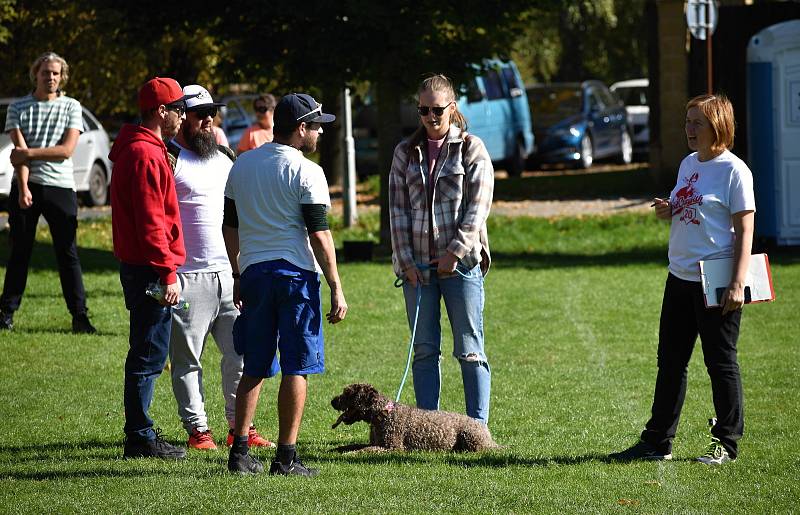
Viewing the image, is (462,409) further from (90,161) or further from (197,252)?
(90,161)

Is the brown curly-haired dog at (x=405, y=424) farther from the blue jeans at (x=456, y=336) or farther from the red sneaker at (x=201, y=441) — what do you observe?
the red sneaker at (x=201, y=441)

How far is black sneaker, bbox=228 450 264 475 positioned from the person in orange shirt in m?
5.90

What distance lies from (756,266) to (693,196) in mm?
503

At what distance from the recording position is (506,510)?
5641 millimetres

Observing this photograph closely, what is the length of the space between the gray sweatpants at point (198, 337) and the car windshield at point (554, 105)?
22.9m

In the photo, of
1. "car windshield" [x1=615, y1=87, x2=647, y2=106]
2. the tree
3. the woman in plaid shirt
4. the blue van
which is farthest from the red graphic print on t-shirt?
"car windshield" [x1=615, y1=87, x2=647, y2=106]

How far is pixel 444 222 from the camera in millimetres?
6828

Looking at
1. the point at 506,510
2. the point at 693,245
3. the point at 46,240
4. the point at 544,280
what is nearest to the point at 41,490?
the point at 506,510

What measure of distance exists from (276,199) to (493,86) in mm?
21198

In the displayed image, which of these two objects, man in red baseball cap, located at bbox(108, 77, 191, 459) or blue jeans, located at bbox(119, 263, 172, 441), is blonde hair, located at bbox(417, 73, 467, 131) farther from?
blue jeans, located at bbox(119, 263, 172, 441)

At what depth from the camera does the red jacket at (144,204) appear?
6309 mm

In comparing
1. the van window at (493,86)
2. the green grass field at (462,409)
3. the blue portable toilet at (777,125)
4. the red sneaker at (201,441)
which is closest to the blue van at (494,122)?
the van window at (493,86)

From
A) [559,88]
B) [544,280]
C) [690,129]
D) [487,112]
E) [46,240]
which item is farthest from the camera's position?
[559,88]

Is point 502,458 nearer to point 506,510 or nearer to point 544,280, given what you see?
point 506,510
